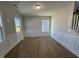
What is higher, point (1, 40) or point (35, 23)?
point (35, 23)

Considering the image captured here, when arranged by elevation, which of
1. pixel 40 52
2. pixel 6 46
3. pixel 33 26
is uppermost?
pixel 33 26

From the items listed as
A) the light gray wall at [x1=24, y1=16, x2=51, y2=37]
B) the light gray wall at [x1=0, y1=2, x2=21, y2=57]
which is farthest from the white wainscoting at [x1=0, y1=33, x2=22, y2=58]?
the light gray wall at [x1=24, y1=16, x2=51, y2=37]

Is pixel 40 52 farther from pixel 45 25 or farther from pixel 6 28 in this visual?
pixel 45 25

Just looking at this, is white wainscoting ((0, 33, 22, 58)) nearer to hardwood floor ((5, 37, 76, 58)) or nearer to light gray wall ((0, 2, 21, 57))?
light gray wall ((0, 2, 21, 57))

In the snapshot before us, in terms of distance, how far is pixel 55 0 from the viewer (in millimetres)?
2676

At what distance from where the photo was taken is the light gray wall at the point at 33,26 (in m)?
6.57

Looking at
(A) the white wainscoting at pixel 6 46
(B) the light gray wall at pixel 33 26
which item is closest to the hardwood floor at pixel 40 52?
(A) the white wainscoting at pixel 6 46

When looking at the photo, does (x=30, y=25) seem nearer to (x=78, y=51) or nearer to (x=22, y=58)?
(x=22, y=58)

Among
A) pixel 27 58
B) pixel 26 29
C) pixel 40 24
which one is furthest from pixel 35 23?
pixel 27 58

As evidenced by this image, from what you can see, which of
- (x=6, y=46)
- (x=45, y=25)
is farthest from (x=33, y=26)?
(x=6, y=46)

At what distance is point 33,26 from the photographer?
22.0 feet

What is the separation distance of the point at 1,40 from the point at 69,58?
2.61 m

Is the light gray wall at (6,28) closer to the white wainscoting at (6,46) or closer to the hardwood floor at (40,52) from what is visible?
the white wainscoting at (6,46)

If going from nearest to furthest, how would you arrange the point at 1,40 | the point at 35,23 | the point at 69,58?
the point at 69,58, the point at 1,40, the point at 35,23
